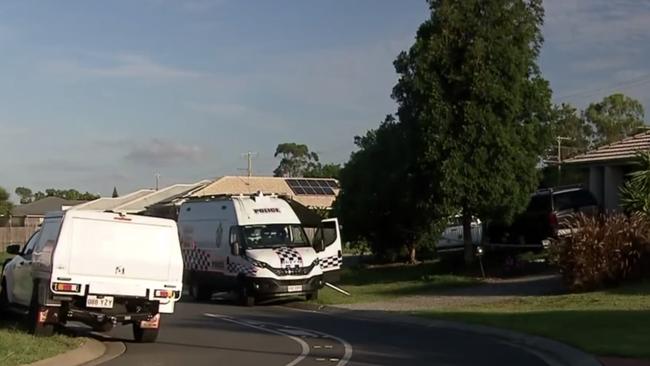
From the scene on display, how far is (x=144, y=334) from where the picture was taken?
56.6 feet

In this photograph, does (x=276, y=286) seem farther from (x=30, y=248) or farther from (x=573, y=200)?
(x=573, y=200)

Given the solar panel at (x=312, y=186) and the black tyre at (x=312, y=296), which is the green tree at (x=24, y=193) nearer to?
the solar panel at (x=312, y=186)

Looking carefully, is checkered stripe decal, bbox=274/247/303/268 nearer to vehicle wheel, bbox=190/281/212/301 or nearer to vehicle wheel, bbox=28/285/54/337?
vehicle wheel, bbox=190/281/212/301

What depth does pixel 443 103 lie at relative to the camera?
3180 centimetres

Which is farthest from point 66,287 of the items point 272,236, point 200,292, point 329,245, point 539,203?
point 539,203

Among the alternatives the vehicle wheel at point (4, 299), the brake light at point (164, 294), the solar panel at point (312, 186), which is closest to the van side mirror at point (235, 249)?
the vehicle wheel at point (4, 299)

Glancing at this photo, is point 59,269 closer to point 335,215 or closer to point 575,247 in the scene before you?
point 575,247

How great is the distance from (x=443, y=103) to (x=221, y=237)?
8300 mm

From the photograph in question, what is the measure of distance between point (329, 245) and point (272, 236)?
9.43 ft

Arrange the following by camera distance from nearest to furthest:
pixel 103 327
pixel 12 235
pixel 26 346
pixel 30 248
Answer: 1. pixel 26 346
2. pixel 103 327
3. pixel 30 248
4. pixel 12 235

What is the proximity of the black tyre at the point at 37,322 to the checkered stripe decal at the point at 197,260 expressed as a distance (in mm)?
13018

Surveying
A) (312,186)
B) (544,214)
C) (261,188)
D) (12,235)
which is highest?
(312,186)

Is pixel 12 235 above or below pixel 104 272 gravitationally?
above

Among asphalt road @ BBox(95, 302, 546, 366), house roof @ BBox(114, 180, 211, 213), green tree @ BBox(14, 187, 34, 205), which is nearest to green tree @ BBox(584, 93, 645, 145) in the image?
house roof @ BBox(114, 180, 211, 213)
